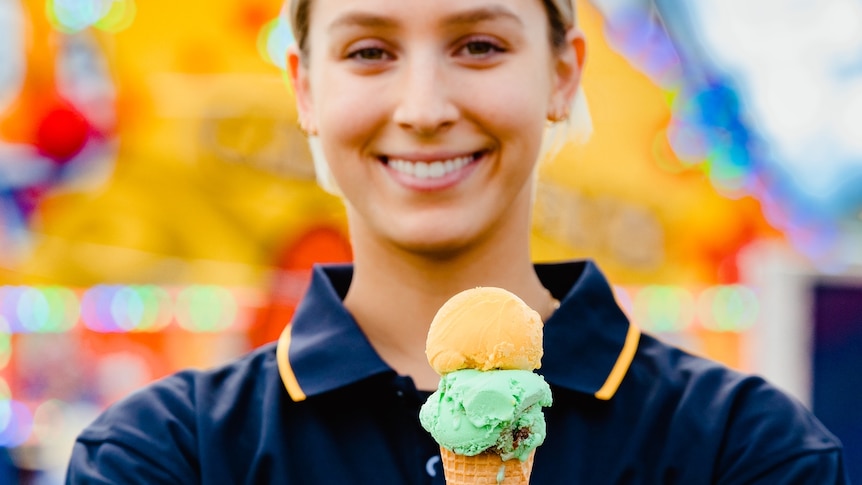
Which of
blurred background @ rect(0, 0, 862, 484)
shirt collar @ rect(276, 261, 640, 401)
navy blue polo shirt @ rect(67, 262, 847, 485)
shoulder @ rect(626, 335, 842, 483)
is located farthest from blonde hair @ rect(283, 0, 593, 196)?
blurred background @ rect(0, 0, 862, 484)

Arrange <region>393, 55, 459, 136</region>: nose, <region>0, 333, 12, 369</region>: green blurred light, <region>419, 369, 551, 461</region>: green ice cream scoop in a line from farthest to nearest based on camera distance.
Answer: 1. <region>0, 333, 12, 369</region>: green blurred light
2. <region>393, 55, 459, 136</region>: nose
3. <region>419, 369, 551, 461</region>: green ice cream scoop

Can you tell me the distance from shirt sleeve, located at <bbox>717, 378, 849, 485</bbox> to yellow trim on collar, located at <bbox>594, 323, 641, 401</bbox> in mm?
183

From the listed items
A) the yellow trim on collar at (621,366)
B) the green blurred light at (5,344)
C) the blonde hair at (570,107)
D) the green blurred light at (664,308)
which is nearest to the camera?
the yellow trim on collar at (621,366)

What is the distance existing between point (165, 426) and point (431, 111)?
646 millimetres

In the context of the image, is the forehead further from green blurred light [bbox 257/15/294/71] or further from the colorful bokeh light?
the colorful bokeh light

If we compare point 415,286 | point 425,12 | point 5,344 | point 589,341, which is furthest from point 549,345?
point 5,344

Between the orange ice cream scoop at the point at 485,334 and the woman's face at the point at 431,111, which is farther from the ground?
the woman's face at the point at 431,111

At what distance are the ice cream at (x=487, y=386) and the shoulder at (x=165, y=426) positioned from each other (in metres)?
0.50

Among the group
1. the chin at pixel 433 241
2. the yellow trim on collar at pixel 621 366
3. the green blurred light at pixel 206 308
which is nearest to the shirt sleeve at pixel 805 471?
the yellow trim on collar at pixel 621 366

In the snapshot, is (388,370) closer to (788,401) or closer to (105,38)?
(788,401)

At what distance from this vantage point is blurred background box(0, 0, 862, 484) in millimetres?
4203

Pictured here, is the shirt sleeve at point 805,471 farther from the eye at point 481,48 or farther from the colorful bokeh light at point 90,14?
the colorful bokeh light at point 90,14

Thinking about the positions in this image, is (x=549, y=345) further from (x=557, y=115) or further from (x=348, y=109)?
(x=348, y=109)

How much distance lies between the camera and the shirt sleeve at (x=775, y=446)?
1.66 metres
